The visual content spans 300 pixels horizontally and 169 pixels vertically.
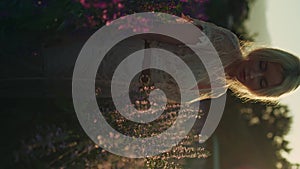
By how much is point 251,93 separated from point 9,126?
1.07m

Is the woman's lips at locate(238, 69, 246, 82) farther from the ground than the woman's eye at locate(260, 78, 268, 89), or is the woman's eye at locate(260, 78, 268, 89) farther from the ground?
the woman's lips at locate(238, 69, 246, 82)

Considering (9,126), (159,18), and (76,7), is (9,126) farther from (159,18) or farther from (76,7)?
(76,7)

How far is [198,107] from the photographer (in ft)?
10.7

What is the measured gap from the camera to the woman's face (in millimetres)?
2020

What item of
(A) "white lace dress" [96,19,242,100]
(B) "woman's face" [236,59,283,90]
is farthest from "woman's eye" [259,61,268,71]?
(A) "white lace dress" [96,19,242,100]

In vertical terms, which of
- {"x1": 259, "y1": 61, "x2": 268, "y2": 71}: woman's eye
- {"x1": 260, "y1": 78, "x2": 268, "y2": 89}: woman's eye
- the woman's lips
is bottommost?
{"x1": 260, "y1": 78, "x2": 268, "y2": 89}: woman's eye

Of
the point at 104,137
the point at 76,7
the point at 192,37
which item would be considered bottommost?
the point at 104,137

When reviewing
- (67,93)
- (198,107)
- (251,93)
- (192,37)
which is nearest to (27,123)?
(67,93)

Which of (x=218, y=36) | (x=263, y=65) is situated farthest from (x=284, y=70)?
(x=218, y=36)

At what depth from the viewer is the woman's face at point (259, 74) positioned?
6.63ft

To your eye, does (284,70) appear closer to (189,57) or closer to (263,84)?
(263,84)

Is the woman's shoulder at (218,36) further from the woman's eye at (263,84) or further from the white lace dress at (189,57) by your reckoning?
the woman's eye at (263,84)

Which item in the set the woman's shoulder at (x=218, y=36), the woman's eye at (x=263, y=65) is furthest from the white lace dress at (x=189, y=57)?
the woman's eye at (x=263, y=65)

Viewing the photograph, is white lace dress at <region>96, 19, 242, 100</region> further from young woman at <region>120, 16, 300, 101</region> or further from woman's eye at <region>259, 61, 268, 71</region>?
woman's eye at <region>259, 61, 268, 71</region>
